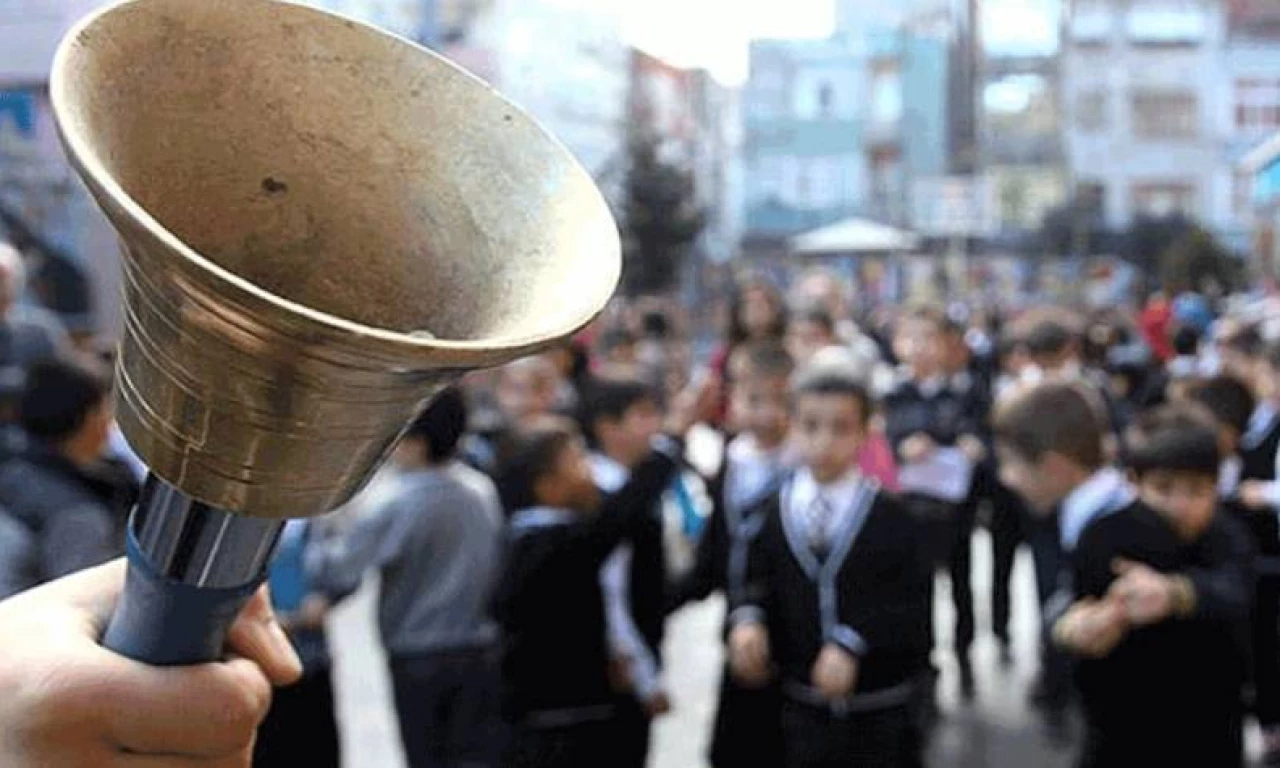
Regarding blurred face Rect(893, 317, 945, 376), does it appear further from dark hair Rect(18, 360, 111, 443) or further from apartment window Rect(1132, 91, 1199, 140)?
apartment window Rect(1132, 91, 1199, 140)

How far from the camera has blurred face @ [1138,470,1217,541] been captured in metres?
3.43

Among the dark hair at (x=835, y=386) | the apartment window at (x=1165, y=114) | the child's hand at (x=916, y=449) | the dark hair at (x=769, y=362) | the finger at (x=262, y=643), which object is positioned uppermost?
the apartment window at (x=1165, y=114)

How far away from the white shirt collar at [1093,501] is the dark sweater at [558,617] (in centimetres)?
98

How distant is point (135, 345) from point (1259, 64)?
147 feet

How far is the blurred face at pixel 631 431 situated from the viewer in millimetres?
4340

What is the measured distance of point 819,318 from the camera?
7.07 metres

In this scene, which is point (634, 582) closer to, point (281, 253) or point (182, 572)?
point (281, 253)

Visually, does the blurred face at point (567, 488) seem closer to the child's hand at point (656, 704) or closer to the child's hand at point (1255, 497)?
the child's hand at point (656, 704)

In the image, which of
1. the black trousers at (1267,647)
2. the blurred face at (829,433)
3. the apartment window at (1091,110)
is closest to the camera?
the blurred face at (829,433)

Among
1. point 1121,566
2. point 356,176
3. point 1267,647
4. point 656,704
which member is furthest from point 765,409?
point 356,176

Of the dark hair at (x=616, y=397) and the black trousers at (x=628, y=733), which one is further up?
the dark hair at (x=616, y=397)

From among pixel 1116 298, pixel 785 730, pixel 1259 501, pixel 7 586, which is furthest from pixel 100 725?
pixel 1116 298

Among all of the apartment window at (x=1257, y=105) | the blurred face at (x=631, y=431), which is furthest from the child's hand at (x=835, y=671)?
the apartment window at (x=1257, y=105)

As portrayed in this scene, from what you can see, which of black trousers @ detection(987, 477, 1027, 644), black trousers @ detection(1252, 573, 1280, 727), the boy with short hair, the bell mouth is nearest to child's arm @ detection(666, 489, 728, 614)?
the boy with short hair
